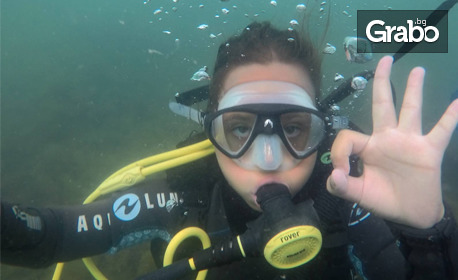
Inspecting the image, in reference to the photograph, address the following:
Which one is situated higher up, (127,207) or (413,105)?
(413,105)

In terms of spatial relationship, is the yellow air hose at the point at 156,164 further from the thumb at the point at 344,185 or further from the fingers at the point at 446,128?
the fingers at the point at 446,128

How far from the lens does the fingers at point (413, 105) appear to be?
5.36 feet

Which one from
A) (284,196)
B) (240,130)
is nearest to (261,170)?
(284,196)

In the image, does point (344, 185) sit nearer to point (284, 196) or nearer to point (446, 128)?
point (284, 196)

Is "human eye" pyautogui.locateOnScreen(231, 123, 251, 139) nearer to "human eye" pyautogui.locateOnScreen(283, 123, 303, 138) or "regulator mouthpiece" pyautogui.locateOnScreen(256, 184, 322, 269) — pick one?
"human eye" pyautogui.locateOnScreen(283, 123, 303, 138)

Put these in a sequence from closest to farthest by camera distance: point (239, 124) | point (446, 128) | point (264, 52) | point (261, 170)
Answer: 1. point (446, 128)
2. point (261, 170)
3. point (239, 124)
4. point (264, 52)

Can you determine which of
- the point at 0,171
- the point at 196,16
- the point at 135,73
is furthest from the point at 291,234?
the point at 196,16

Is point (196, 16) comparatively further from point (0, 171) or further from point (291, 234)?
point (291, 234)

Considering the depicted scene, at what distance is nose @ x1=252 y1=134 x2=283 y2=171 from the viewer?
6.45 ft

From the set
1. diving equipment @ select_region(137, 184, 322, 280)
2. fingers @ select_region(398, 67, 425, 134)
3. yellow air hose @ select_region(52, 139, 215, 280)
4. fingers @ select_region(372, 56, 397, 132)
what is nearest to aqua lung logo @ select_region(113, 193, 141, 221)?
yellow air hose @ select_region(52, 139, 215, 280)

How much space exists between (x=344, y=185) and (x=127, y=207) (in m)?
1.84

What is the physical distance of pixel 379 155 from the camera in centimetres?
174

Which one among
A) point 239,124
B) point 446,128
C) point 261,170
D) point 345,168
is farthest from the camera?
point 239,124

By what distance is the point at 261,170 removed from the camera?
6.47 feet
